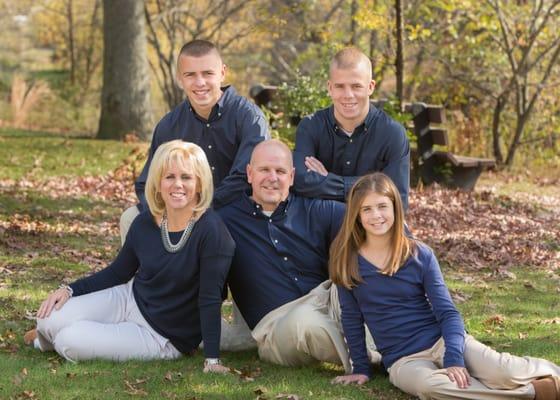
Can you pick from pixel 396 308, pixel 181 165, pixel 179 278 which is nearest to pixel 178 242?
pixel 179 278

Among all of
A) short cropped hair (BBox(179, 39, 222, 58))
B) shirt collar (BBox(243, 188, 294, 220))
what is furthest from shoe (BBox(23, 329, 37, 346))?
short cropped hair (BBox(179, 39, 222, 58))

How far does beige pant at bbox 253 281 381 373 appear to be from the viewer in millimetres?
5160

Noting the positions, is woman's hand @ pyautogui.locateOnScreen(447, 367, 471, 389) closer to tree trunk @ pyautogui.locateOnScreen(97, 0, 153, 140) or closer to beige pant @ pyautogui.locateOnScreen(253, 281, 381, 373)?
beige pant @ pyautogui.locateOnScreen(253, 281, 381, 373)

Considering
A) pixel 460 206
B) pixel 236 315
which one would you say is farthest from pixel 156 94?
pixel 236 315

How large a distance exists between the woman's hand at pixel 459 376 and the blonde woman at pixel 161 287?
1245mm

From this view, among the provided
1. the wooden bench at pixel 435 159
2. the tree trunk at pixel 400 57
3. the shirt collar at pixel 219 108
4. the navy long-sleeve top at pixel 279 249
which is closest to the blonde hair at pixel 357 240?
the navy long-sleeve top at pixel 279 249

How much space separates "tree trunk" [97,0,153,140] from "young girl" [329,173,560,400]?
10.8m

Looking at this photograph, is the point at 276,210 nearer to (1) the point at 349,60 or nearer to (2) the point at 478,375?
(1) the point at 349,60

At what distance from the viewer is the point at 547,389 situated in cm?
453

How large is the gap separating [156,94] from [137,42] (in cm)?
906

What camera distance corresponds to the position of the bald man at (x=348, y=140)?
568cm

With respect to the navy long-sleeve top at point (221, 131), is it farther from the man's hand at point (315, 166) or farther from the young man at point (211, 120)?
the man's hand at point (315, 166)

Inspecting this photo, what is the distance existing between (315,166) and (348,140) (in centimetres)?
29

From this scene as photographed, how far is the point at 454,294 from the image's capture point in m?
7.43
